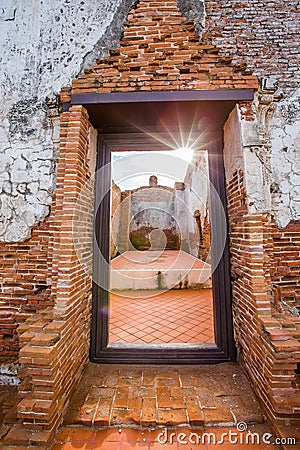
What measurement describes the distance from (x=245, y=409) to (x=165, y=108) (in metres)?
2.87

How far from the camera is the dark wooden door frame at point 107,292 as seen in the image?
2449 mm

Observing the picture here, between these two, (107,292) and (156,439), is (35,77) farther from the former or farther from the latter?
(156,439)

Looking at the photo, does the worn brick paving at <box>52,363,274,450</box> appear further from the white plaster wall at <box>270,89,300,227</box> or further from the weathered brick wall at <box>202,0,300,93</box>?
the weathered brick wall at <box>202,0,300,93</box>

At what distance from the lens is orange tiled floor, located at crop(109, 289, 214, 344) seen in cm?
295

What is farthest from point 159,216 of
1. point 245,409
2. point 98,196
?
point 245,409

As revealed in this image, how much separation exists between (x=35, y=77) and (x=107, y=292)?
273 centimetres

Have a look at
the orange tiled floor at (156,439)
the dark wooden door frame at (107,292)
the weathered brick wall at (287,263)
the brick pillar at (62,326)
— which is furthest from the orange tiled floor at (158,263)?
the orange tiled floor at (156,439)

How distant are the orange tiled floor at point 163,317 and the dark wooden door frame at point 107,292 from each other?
35cm

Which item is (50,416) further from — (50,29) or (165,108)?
(50,29)

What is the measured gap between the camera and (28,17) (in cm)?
275

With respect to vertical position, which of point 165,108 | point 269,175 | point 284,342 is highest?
point 165,108

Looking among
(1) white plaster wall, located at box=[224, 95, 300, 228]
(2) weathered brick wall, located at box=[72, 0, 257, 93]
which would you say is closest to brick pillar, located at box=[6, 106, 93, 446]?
(2) weathered brick wall, located at box=[72, 0, 257, 93]

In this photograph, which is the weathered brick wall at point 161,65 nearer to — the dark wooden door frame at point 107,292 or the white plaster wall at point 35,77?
the white plaster wall at point 35,77

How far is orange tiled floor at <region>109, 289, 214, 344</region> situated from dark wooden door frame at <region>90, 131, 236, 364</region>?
1.13ft
